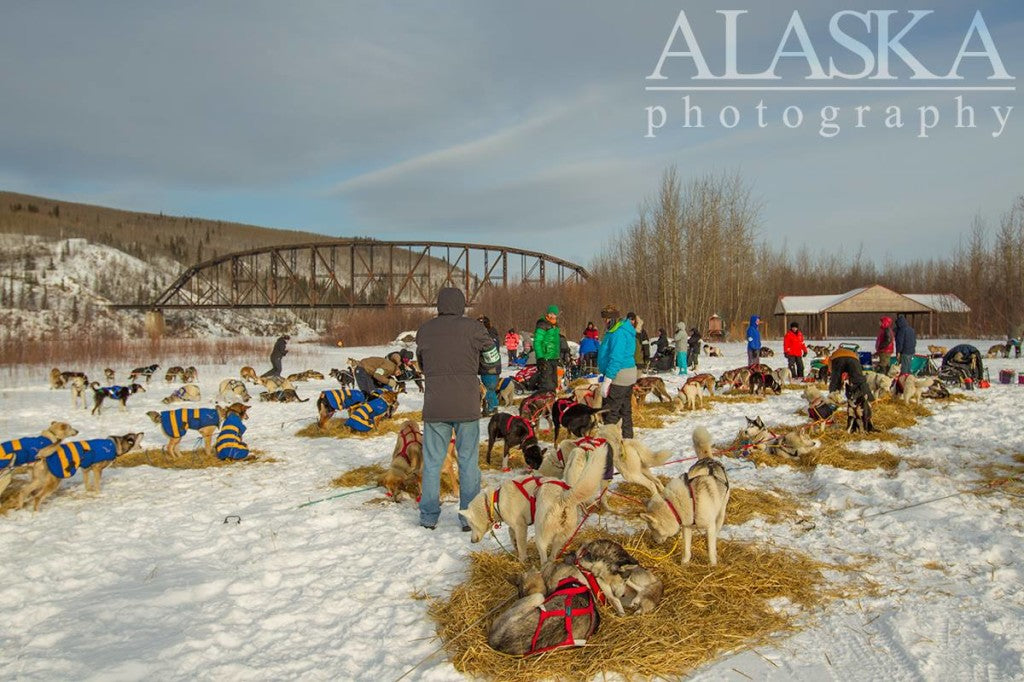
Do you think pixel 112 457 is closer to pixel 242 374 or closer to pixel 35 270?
pixel 242 374

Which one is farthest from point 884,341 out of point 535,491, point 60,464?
point 60,464

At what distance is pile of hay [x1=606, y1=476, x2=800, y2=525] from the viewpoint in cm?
488

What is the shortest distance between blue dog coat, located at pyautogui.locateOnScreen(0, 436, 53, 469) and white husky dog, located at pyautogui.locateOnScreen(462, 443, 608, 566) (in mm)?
4657

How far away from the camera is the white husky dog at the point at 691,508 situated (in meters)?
3.81

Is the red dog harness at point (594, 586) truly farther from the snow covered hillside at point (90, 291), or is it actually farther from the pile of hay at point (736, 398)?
the snow covered hillside at point (90, 291)

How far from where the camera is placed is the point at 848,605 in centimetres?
336

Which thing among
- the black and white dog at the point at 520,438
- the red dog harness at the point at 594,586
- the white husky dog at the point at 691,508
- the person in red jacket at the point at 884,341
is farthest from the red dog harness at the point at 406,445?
the person in red jacket at the point at 884,341

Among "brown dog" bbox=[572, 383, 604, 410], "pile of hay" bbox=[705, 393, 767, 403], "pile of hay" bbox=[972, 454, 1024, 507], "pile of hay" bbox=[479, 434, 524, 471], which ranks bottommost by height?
"pile of hay" bbox=[479, 434, 524, 471]

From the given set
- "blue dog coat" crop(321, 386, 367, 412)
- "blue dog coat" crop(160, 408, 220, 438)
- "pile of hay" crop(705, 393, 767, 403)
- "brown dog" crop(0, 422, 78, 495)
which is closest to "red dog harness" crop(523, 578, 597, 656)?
"brown dog" crop(0, 422, 78, 495)

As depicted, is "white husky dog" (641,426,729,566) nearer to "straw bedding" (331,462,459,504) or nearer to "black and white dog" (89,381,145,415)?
"straw bedding" (331,462,459,504)

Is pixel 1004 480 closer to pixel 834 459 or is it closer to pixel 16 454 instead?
pixel 834 459

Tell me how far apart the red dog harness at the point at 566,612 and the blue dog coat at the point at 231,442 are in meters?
5.95

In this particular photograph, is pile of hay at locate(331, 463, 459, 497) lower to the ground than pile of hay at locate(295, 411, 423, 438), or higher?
lower

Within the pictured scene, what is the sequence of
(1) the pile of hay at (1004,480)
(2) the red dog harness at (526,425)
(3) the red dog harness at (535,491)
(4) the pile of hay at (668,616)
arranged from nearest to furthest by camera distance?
(4) the pile of hay at (668,616) → (3) the red dog harness at (535,491) → (1) the pile of hay at (1004,480) → (2) the red dog harness at (526,425)
